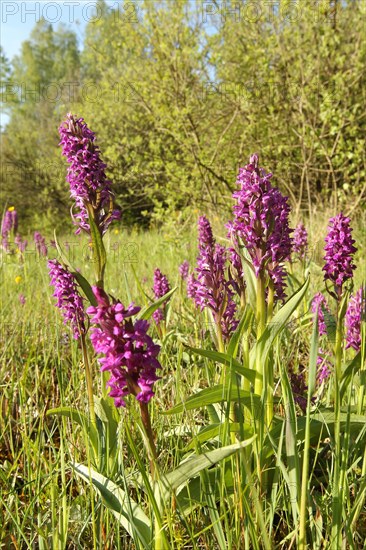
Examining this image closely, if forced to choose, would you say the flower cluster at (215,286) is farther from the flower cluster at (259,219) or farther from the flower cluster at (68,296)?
the flower cluster at (68,296)

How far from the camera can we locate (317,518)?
1.42 m

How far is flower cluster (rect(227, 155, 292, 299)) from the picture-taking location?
1645mm

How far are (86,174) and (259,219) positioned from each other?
62cm

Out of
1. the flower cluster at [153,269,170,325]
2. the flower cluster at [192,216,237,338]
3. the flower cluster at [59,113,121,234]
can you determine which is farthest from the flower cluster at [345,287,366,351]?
the flower cluster at [59,113,121,234]

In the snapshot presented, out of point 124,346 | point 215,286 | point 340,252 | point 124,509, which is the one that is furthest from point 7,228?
point 124,346

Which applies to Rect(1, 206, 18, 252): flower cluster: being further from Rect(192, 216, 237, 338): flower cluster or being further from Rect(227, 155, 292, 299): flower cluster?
Rect(227, 155, 292, 299): flower cluster

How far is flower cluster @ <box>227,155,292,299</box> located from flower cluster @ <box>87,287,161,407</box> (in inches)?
28.4

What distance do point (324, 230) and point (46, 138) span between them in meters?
16.0

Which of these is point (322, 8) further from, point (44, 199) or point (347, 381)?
point (44, 199)

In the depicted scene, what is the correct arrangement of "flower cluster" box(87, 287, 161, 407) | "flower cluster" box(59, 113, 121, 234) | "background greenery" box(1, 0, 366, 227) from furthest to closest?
"background greenery" box(1, 0, 366, 227)
"flower cluster" box(59, 113, 121, 234)
"flower cluster" box(87, 287, 161, 407)

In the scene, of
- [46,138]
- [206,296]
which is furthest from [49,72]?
[206,296]

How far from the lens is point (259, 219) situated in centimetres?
167

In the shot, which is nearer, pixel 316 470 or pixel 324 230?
pixel 316 470

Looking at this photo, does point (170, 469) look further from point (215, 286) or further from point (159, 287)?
point (159, 287)
